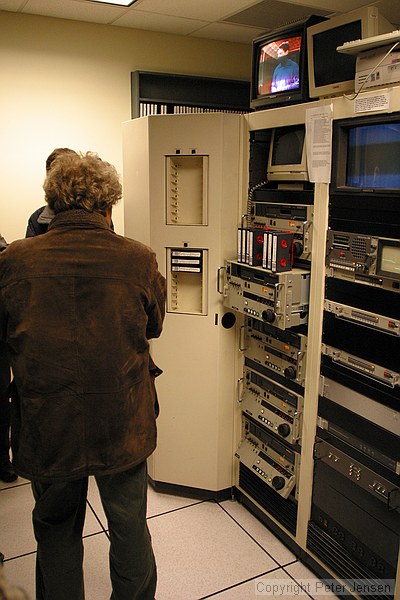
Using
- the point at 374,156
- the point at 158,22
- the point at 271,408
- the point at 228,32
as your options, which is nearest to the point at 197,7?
the point at 158,22

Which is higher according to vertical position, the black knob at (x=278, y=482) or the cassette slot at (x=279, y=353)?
the cassette slot at (x=279, y=353)

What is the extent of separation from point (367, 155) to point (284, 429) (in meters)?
1.19

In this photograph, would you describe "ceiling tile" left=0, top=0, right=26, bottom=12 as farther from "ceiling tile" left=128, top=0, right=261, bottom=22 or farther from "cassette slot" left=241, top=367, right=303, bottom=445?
"cassette slot" left=241, top=367, right=303, bottom=445

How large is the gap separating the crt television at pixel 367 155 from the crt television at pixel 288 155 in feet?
0.86

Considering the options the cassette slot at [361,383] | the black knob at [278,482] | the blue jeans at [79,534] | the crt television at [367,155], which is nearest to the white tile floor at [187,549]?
the black knob at [278,482]

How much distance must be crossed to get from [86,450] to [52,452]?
0.10m

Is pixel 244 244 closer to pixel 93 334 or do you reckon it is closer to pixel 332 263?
pixel 332 263

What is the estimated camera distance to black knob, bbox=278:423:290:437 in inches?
93.0

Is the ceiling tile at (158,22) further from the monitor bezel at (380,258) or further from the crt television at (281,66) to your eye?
the monitor bezel at (380,258)

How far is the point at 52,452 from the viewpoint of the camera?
5.22 feet

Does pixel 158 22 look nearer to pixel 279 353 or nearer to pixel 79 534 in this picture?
pixel 279 353

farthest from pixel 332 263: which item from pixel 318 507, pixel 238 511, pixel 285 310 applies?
pixel 238 511

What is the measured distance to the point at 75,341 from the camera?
5.03 feet

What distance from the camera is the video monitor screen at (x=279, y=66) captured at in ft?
7.33
